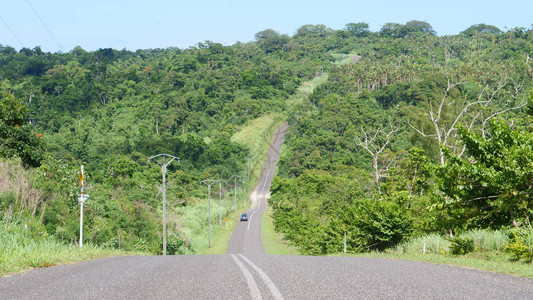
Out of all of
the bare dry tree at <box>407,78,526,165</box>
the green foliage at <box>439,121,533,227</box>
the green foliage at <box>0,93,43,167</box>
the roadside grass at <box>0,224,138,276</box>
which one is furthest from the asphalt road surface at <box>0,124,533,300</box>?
the green foliage at <box>0,93,43,167</box>

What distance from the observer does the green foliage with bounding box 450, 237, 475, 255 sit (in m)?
15.2

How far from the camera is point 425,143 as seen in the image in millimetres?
52812

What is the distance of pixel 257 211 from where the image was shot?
98.9m

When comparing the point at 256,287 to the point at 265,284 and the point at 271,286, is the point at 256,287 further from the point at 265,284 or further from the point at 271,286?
the point at 265,284

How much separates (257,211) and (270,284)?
91.7 m

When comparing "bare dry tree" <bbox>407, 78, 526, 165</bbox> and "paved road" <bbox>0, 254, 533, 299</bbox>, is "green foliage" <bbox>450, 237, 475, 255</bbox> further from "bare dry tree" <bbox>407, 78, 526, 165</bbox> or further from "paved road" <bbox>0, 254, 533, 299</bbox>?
"paved road" <bbox>0, 254, 533, 299</bbox>

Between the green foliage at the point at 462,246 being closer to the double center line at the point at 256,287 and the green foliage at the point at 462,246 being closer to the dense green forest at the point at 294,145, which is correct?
the dense green forest at the point at 294,145

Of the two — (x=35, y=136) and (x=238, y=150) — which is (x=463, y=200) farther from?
(x=238, y=150)

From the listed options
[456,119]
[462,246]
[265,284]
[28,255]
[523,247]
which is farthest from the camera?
[456,119]

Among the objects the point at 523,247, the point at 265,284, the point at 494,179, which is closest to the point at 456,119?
the point at 494,179

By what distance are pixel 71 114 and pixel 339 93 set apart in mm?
70657

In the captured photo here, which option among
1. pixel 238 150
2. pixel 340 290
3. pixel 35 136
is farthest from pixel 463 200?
pixel 238 150

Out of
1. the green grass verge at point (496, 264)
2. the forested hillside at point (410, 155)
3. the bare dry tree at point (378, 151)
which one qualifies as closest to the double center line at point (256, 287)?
the green grass verge at point (496, 264)

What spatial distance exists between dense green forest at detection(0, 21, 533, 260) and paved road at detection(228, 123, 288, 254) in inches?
164
